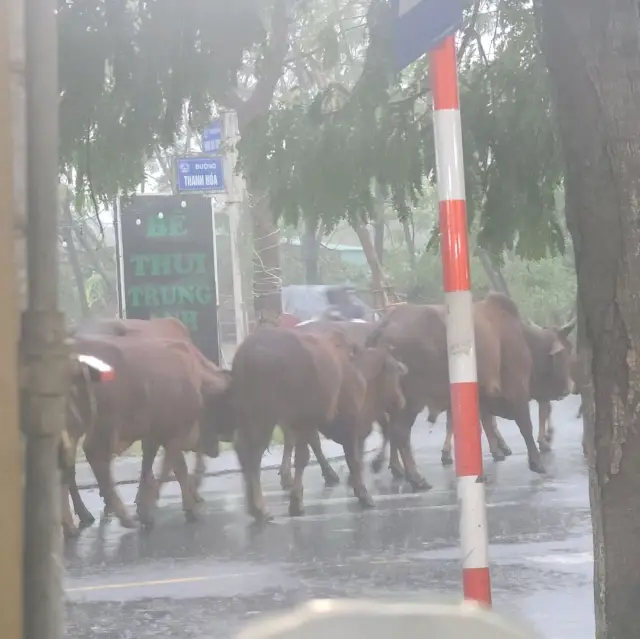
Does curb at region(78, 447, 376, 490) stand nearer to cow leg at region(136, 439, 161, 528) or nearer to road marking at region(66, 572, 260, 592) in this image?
cow leg at region(136, 439, 161, 528)

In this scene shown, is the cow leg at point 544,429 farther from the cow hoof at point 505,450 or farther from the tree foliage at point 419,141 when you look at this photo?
the tree foliage at point 419,141

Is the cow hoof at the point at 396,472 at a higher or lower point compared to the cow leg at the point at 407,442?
lower

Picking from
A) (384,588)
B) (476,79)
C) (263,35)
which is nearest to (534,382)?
(384,588)

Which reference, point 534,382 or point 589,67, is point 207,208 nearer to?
point 534,382

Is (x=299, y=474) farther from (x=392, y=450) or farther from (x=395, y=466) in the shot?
(x=395, y=466)

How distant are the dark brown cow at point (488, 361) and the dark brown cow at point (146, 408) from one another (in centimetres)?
235

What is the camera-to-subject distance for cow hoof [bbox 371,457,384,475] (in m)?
12.6

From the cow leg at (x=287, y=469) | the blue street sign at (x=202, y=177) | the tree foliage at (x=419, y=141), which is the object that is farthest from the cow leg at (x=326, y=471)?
the tree foliage at (x=419, y=141)

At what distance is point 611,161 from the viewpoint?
11.1ft

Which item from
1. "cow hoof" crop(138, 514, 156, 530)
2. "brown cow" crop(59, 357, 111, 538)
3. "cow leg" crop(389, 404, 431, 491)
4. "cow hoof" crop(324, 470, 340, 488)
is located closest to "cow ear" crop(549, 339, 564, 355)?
"cow leg" crop(389, 404, 431, 491)

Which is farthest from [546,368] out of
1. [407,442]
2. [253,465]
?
[253,465]

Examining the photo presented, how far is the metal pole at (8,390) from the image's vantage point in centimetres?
236

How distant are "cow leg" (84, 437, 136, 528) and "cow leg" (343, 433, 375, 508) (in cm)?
194

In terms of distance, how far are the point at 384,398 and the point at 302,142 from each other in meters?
5.86
